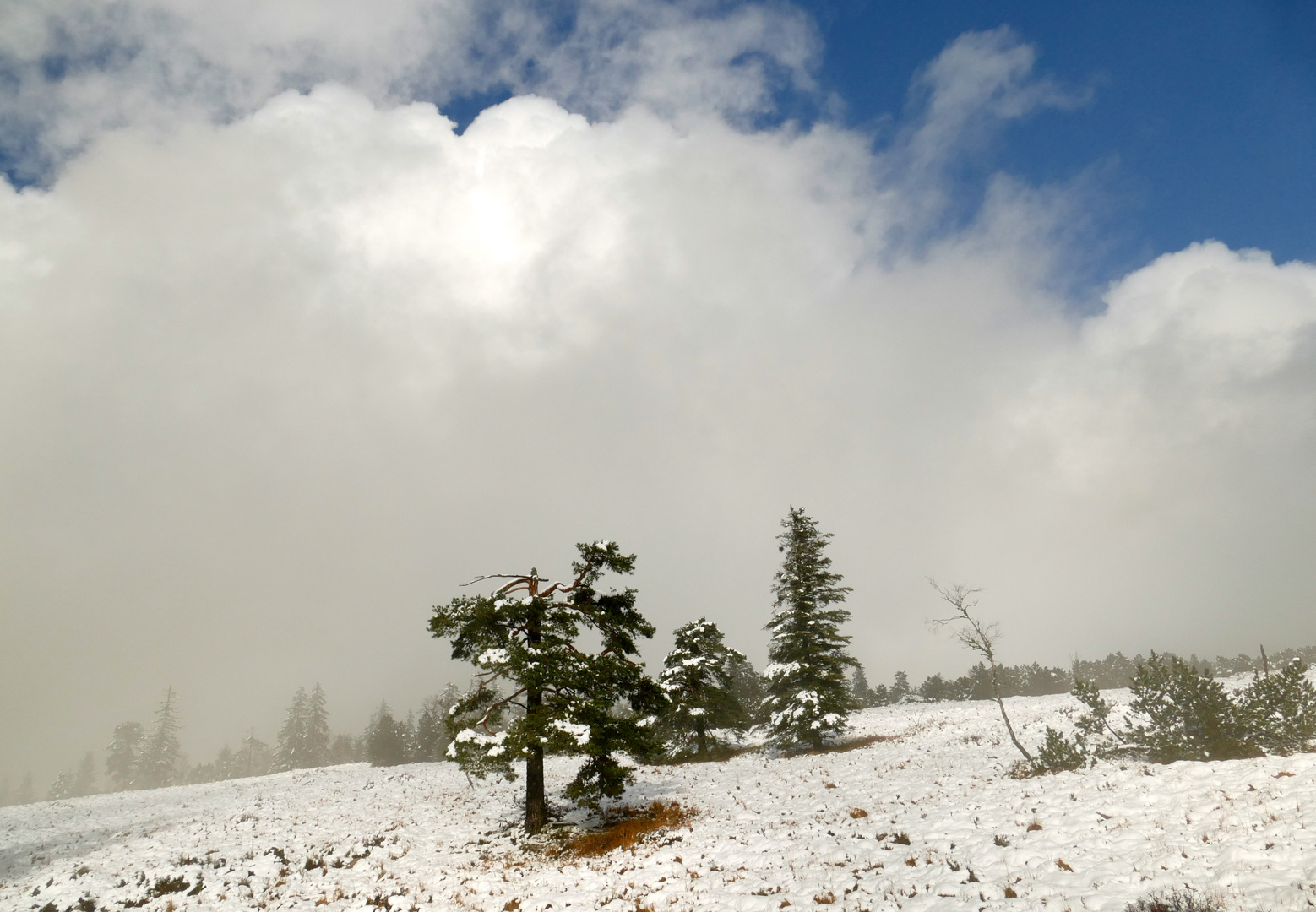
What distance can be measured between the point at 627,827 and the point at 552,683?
513 centimetres

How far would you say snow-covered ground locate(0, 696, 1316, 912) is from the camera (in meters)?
10.7

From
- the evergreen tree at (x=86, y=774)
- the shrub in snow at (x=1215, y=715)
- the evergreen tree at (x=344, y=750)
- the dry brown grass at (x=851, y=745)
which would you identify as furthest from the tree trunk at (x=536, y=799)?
the evergreen tree at (x=86, y=774)

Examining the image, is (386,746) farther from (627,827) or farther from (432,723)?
(627,827)

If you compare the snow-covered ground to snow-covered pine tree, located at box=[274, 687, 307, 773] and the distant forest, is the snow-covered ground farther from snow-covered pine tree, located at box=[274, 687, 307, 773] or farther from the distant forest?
snow-covered pine tree, located at box=[274, 687, 307, 773]

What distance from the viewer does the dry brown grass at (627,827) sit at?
16.8m

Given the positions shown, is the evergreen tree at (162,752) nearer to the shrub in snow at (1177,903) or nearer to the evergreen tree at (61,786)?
the evergreen tree at (61,786)

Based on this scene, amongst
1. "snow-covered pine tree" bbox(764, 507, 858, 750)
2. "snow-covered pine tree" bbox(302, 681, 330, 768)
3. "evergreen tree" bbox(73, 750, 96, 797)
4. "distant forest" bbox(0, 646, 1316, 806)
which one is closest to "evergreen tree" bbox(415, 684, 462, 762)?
"distant forest" bbox(0, 646, 1316, 806)

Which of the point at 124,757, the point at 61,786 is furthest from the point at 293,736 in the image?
the point at 61,786

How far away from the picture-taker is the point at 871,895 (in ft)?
36.9

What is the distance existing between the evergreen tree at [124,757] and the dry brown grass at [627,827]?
348 ft

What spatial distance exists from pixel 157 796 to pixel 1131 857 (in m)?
43.0

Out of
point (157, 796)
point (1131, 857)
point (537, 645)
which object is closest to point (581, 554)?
point (537, 645)

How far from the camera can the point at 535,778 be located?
1931 centimetres

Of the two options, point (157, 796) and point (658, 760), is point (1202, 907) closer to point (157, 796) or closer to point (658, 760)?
→ point (658, 760)
